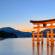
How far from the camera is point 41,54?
369cm

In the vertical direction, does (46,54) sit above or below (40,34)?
below

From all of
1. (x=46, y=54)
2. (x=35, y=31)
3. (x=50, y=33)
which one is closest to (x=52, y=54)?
(x=46, y=54)

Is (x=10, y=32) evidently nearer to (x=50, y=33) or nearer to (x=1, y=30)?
(x=1, y=30)

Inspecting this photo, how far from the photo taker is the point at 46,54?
3650mm

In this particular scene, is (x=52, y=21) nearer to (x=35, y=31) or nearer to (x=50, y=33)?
(x=50, y=33)

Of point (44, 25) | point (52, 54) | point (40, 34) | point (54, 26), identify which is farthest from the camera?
A: point (40, 34)

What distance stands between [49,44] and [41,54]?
0.67 m

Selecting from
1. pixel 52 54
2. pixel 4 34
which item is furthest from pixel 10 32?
pixel 52 54

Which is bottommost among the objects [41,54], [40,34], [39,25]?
[41,54]

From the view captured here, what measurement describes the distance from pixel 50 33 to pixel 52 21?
1.26 ft

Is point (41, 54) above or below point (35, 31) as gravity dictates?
below

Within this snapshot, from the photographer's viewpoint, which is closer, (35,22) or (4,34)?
(35,22)

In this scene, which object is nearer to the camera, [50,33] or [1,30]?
[50,33]

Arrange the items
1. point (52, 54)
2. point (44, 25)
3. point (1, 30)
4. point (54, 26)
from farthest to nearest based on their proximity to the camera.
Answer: point (1, 30)
point (44, 25)
point (54, 26)
point (52, 54)
